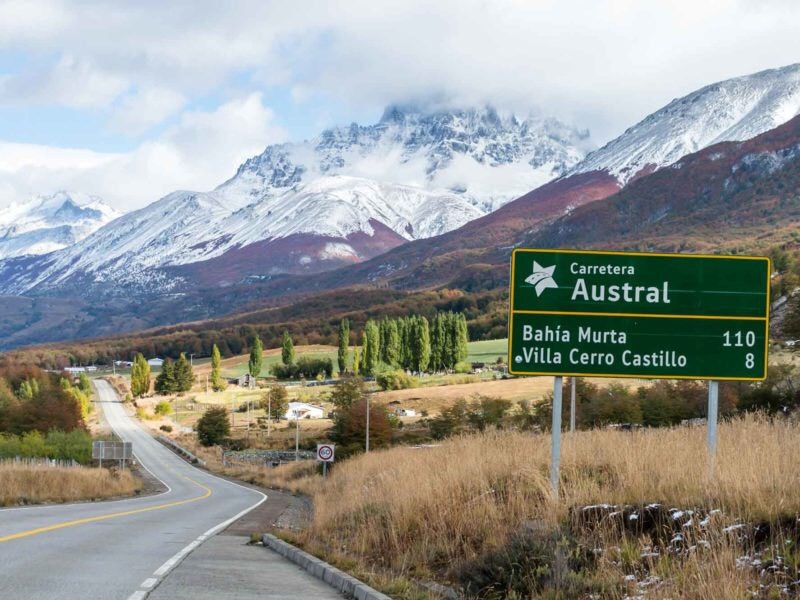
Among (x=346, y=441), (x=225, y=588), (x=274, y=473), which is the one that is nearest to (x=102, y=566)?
(x=225, y=588)

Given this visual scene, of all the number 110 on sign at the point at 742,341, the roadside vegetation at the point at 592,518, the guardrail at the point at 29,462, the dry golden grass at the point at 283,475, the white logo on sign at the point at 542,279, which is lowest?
the dry golden grass at the point at 283,475

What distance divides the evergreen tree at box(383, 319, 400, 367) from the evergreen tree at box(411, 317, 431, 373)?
319 cm

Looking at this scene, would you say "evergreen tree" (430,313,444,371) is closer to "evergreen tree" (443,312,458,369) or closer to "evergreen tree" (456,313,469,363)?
"evergreen tree" (443,312,458,369)

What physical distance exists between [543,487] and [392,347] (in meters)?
161

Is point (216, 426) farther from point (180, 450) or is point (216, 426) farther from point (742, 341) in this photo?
point (742, 341)

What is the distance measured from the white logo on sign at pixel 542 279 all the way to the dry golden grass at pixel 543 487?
252 cm

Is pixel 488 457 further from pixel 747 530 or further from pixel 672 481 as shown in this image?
pixel 747 530

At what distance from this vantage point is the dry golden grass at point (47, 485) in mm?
32628

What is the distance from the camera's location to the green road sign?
48.8 feet

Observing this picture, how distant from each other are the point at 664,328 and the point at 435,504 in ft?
13.6

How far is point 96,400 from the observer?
630 ft

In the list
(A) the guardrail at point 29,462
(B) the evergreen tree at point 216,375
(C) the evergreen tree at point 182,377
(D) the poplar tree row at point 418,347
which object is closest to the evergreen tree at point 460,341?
(D) the poplar tree row at point 418,347

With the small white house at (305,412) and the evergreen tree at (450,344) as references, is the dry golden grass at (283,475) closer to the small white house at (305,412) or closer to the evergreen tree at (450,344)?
the small white house at (305,412)

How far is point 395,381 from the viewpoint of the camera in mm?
143625
